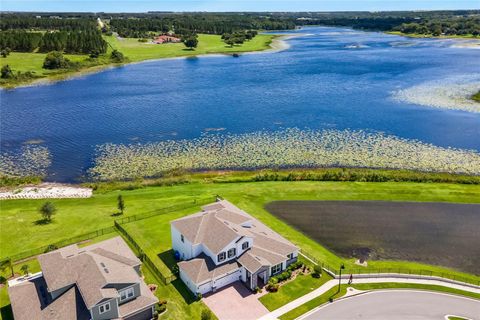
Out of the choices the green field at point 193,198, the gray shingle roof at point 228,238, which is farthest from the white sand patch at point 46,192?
the gray shingle roof at point 228,238

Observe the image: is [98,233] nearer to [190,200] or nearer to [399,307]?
[190,200]

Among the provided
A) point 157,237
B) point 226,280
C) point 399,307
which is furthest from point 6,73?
point 399,307

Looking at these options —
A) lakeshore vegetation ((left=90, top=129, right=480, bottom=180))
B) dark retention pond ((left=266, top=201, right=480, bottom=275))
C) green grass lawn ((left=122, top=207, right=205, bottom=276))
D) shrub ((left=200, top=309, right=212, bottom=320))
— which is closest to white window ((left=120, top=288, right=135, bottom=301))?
shrub ((left=200, top=309, right=212, bottom=320))

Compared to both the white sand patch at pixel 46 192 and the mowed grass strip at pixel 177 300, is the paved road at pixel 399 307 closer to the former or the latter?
the mowed grass strip at pixel 177 300

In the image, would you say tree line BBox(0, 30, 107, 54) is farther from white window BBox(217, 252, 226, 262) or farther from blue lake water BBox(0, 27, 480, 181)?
white window BBox(217, 252, 226, 262)

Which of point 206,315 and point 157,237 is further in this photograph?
point 157,237

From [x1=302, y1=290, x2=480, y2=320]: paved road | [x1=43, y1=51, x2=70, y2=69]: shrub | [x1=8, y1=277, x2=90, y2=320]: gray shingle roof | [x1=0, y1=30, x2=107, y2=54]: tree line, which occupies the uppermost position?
[x1=0, y1=30, x2=107, y2=54]: tree line
